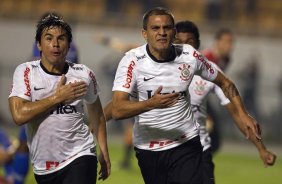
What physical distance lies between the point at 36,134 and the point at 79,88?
21.1 inches

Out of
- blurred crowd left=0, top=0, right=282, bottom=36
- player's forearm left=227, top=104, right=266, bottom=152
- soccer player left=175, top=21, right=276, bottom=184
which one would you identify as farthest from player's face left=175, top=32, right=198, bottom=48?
blurred crowd left=0, top=0, right=282, bottom=36

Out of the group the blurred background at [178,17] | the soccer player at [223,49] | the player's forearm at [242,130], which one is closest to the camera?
the player's forearm at [242,130]

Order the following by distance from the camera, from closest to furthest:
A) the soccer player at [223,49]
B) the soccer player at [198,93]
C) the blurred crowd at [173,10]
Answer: the soccer player at [198,93], the soccer player at [223,49], the blurred crowd at [173,10]

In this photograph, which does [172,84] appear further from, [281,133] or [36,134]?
[281,133]

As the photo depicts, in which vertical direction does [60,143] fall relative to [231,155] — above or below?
above

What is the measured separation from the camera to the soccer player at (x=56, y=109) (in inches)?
259

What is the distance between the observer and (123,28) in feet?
84.0

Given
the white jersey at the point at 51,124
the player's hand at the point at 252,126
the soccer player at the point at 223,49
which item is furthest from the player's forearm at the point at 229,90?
the soccer player at the point at 223,49

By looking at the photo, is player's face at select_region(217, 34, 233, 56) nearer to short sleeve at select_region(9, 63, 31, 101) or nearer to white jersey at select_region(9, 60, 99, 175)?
white jersey at select_region(9, 60, 99, 175)

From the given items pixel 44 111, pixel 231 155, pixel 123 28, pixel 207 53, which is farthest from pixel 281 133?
pixel 44 111

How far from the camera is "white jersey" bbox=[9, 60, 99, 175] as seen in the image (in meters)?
6.61

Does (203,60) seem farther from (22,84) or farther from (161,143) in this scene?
(22,84)

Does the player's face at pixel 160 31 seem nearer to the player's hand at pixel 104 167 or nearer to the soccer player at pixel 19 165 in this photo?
the player's hand at pixel 104 167

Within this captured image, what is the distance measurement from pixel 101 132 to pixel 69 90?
77cm
